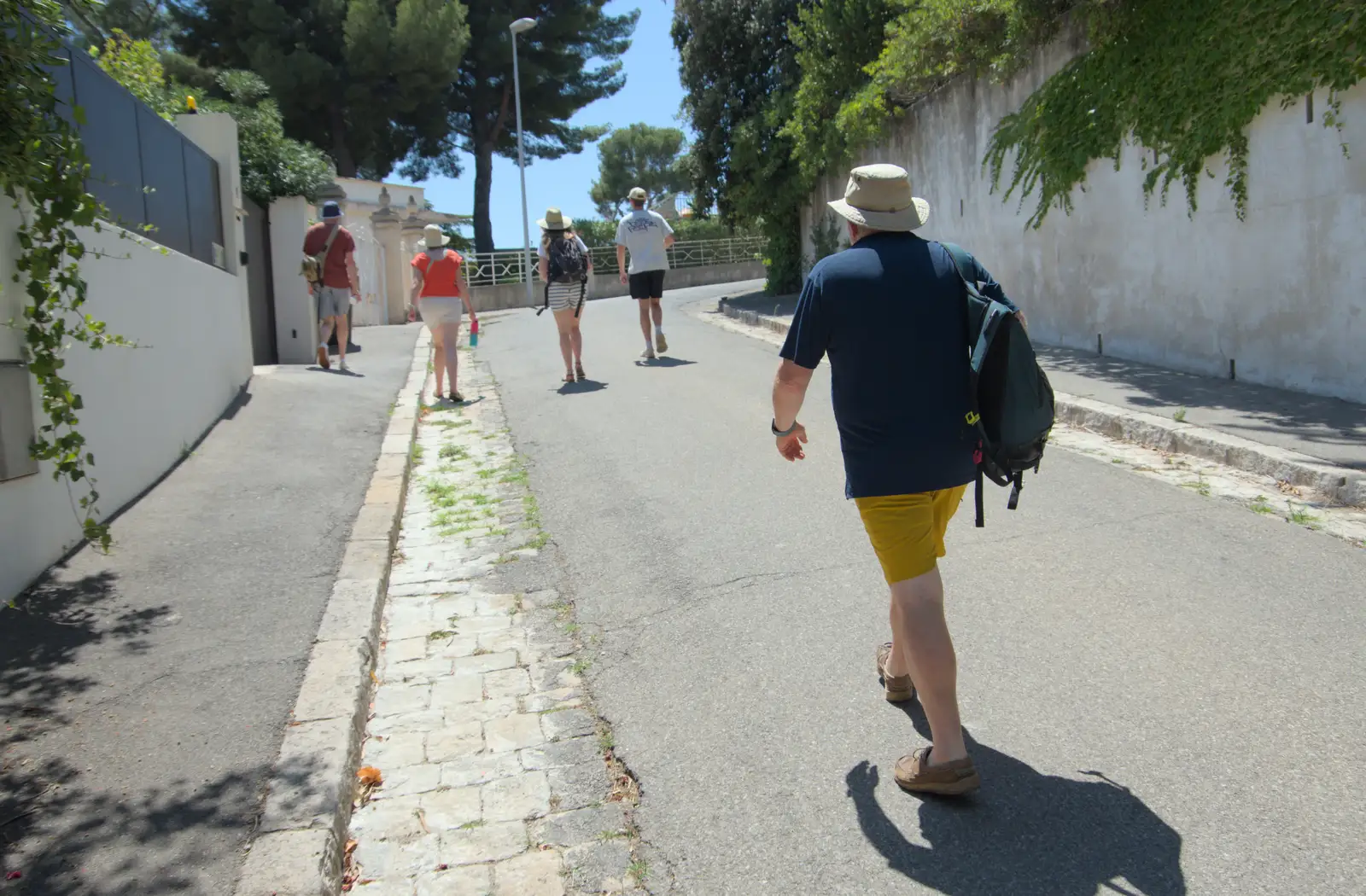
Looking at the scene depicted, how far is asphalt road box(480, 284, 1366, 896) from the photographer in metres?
3.08

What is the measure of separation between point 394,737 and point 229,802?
2.73 ft

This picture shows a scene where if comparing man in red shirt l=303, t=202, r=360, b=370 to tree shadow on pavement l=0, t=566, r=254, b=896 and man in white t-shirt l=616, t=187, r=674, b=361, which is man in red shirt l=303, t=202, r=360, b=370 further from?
tree shadow on pavement l=0, t=566, r=254, b=896

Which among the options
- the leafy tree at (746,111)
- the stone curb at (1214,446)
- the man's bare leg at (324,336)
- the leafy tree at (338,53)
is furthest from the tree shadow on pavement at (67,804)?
the leafy tree at (338,53)

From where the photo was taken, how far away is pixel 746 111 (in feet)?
72.9

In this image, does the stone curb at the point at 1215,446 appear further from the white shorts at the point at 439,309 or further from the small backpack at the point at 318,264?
the small backpack at the point at 318,264

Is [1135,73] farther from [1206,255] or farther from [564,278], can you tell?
[564,278]

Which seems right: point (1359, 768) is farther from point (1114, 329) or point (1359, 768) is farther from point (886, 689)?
point (1114, 329)

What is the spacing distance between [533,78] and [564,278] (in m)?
25.7

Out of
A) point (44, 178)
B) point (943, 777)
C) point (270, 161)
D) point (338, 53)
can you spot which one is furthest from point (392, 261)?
point (943, 777)

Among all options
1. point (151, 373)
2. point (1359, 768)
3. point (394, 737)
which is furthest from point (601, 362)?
point (1359, 768)

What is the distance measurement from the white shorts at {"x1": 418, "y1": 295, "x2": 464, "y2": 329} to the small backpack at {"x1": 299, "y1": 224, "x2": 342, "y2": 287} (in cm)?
202

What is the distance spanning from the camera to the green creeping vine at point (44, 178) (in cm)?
431

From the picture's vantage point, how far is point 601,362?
13.4 metres

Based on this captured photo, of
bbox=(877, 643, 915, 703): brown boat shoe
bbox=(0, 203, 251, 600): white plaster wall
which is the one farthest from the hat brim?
bbox=(0, 203, 251, 600): white plaster wall
